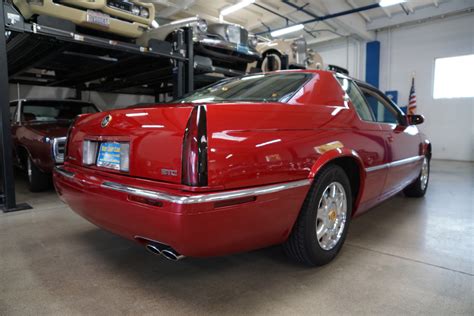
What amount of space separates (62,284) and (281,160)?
4.55 ft

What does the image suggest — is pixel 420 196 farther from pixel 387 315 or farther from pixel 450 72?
pixel 450 72

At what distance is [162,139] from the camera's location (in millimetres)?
1492

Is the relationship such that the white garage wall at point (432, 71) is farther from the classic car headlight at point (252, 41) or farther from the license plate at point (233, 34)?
the license plate at point (233, 34)

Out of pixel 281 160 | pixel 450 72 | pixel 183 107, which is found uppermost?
pixel 450 72

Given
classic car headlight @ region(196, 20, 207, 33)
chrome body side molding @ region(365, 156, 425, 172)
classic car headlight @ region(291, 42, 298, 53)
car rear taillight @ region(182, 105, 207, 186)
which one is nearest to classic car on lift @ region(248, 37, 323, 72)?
classic car headlight @ region(291, 42, 298, 53)

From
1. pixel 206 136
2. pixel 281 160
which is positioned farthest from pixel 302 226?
pixel 206 136

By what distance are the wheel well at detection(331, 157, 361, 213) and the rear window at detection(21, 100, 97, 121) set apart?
169 inches

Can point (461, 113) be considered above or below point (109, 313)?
above

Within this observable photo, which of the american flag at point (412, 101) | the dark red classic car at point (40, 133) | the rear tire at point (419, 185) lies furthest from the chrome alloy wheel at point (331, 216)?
the american flag at point (412, 101)

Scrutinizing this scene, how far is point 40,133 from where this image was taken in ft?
12.7

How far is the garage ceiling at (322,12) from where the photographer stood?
8820 millimetres

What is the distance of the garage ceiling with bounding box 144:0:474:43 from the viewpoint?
28.9 feet

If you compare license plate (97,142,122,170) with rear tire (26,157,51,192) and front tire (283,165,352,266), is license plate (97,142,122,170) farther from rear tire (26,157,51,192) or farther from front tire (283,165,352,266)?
rear tire (26,157,51,192)

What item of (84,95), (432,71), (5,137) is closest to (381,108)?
(5,137)
